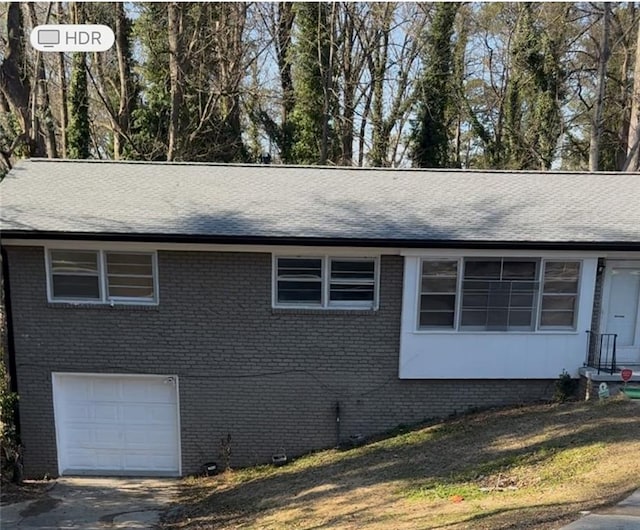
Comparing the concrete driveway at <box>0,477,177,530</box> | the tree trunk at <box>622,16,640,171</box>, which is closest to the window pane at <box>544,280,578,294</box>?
the concrete driveway at <box>0,477,177,530</box>

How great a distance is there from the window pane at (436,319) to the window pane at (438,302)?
8 centimetres

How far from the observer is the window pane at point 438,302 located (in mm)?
9562

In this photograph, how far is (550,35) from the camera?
24.9m

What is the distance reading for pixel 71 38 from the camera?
6.72 meters

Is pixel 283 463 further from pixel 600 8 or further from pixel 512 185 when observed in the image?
pixel 600 8

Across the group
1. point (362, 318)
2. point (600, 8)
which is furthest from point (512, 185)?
point (600, 8)

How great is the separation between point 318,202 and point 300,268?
4.97 feet

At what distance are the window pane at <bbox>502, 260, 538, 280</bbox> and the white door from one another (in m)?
1.53

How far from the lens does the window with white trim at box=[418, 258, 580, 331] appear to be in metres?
9.46

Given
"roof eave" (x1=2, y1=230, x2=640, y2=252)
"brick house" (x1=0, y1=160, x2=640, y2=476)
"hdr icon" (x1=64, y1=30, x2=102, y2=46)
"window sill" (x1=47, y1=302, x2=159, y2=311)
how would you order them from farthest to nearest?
"window sill" (x1=47, y1=302, x2=159, y2=311), "brick house" (x1=0, y1=160, x2=640, y2=476), "roof eave" (x1=2, y1=230, x2=640, y2=252), "hdr icon" (x1=64, y1=30, x2=102, y2=46)

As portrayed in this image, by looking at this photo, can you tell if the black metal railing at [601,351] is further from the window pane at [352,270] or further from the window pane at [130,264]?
the window pane at [130,264]

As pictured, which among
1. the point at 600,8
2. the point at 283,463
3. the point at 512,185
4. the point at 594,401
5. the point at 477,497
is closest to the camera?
the point at 477,497

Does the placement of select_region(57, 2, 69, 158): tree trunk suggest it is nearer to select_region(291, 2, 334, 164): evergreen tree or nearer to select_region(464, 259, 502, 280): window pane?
select_region(291, 2, 334, 164): evergreen tree

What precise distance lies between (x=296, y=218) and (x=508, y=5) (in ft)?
80.0
